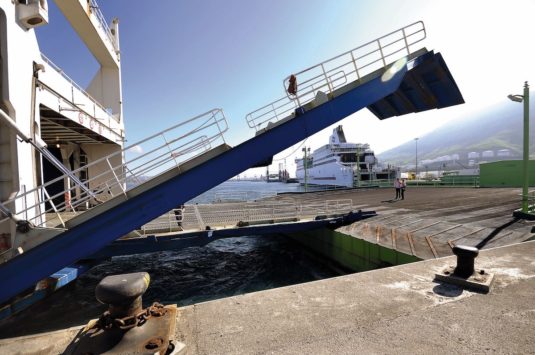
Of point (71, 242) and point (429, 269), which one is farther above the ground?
point (71, 242)

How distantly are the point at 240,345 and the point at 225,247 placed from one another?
41.6 ft

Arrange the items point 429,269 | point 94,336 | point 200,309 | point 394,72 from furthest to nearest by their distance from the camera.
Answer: point 394,72 < point 429,269 < point 200,309 < point 94,336

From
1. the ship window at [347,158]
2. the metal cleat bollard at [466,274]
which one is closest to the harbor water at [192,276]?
the metal cleat bollard at [466,274]

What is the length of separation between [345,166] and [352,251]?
4047 centimetres

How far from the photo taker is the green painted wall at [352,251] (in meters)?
7.73

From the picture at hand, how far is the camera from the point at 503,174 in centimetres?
2411

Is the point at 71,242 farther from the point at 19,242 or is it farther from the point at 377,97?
the point at 377,97

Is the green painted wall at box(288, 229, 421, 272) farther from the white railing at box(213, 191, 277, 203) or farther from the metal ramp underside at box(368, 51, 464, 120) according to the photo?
the metal ramp underside at box(368, 51, 464, 120)

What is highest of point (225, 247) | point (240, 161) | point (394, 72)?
point (394, 72)

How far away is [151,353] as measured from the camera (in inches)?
78.5

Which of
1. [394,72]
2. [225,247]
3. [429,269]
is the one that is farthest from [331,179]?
[429,269]

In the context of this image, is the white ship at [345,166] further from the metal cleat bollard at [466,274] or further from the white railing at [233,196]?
the metal cleat bollard at [466,274]

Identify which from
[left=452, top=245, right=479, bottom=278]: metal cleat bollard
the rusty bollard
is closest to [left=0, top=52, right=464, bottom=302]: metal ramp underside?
the rusty bollard

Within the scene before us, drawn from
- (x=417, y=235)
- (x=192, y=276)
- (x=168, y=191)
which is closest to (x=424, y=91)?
(x=417, y=235)
